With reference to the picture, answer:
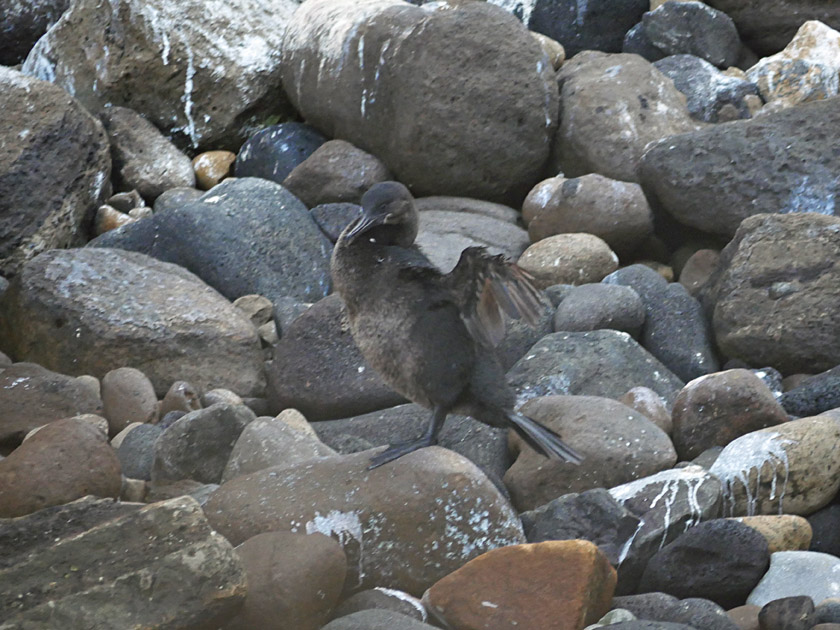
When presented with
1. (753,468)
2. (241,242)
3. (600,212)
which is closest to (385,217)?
(753,468)

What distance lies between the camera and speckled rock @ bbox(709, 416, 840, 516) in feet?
15.9

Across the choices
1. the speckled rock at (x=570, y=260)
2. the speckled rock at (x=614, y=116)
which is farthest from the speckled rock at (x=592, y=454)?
the speckled rock at (x=614, y=116)

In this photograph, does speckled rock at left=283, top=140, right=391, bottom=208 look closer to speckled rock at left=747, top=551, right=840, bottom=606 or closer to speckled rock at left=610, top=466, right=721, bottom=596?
speckled rock at left=610, top=466, right=721, bottom=596

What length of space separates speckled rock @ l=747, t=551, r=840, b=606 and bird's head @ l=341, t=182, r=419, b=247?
1.87 m

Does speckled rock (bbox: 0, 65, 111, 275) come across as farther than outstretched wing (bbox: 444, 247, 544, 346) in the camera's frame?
Yes

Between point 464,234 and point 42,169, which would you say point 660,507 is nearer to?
point 464,234

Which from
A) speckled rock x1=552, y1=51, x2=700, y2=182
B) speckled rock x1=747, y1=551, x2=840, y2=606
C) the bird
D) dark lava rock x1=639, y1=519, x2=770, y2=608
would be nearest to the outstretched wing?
the bird

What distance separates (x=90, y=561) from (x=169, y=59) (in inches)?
320

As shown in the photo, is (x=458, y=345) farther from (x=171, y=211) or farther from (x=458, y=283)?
(x=171, y=211)

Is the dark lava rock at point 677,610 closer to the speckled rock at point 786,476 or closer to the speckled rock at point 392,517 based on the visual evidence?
the speckled rock at point 392,517

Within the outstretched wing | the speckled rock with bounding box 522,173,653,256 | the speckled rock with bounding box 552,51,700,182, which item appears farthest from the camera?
the speckled rock with bounding box 552,51,700,182

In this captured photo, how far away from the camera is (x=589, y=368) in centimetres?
660

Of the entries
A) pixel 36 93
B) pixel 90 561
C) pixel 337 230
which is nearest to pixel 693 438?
pixel 90 561

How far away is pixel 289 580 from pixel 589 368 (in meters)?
3.53
